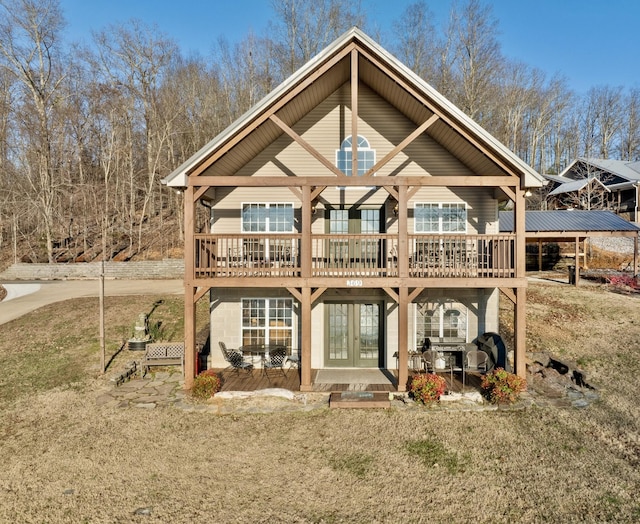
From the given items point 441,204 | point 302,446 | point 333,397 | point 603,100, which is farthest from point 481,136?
point 603,100

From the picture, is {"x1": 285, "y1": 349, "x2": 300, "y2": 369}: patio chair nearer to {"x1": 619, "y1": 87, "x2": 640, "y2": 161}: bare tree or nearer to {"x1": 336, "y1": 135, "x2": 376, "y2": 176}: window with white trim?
{"x1": 336, "y1": 135, "x2": 376, "y2": 176}: window with white trim

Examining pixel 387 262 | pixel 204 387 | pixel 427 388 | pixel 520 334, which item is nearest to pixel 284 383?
pixel 204 387

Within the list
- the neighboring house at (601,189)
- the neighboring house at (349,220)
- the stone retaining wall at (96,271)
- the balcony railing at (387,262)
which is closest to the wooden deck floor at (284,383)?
the neighboring house at (349,220)

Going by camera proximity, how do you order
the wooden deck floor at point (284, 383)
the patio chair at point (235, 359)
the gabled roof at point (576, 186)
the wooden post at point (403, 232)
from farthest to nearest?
1. the gabled roof at point (576, 186)
2. the patio chair at point (235, 359)
3. the wooden deck floor at point (284, 383)
4. the wooden post at point (403, 232)

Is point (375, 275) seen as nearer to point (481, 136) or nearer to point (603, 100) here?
point (481, 136)

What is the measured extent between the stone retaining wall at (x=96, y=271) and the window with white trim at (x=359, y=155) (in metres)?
18.9

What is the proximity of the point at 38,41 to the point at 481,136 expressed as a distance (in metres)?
→ 38.6

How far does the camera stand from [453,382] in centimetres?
1062

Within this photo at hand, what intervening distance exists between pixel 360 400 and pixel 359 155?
25.5 ft

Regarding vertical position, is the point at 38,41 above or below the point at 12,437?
above

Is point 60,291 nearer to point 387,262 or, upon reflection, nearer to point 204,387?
point 204,387

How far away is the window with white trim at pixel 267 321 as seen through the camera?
12398 millimetres

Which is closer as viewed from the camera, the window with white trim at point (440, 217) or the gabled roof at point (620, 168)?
the window with white trim at point (440, 217)

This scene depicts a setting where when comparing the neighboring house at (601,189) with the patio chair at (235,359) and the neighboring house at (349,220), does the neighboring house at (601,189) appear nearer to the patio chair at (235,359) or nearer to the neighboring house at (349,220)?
the neighboring house at (349,220)
